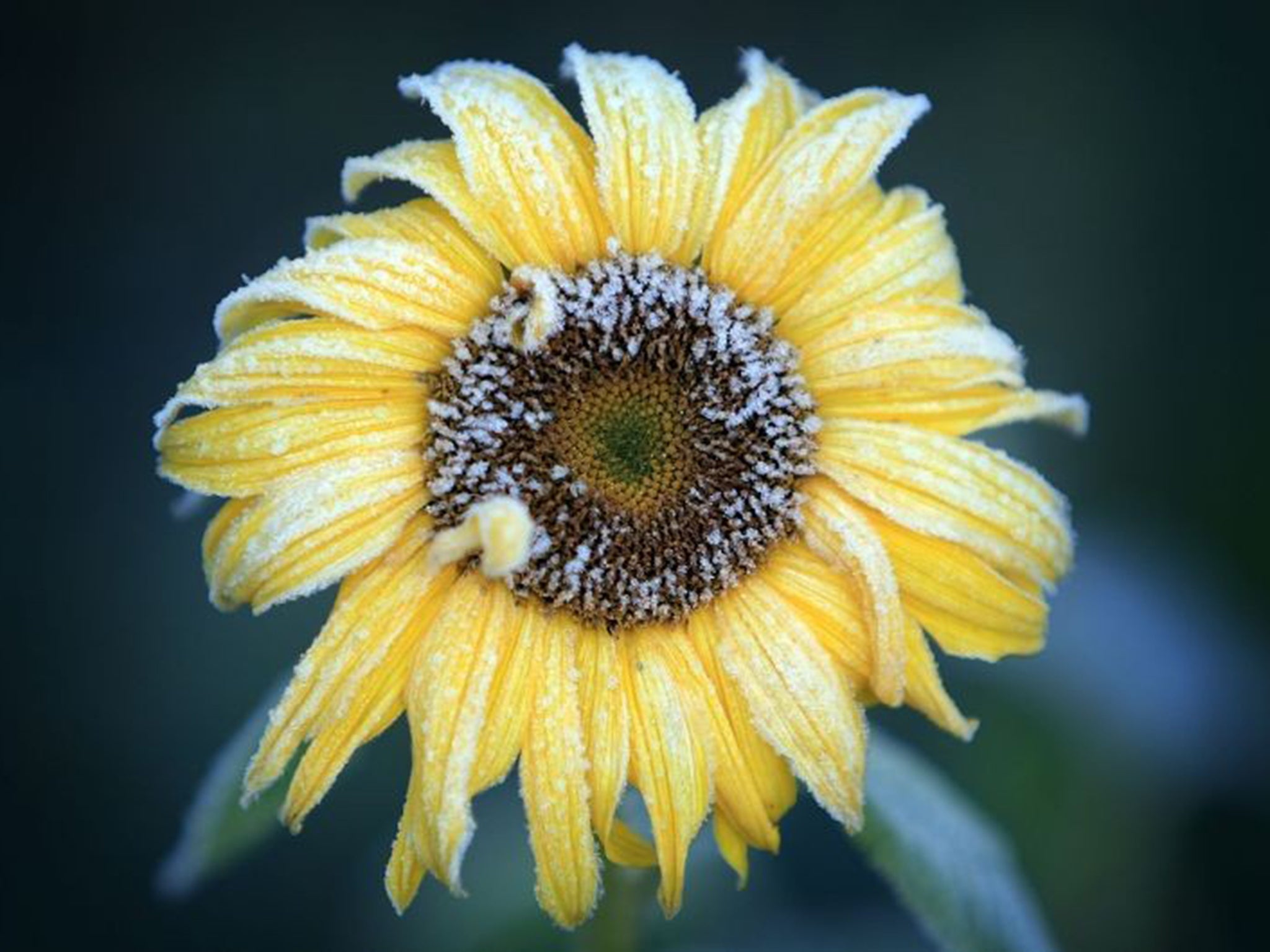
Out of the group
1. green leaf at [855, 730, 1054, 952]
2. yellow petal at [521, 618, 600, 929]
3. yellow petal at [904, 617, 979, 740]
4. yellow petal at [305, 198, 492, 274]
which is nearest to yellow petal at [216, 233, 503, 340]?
yellow petal at [305, 198, 492, 274]

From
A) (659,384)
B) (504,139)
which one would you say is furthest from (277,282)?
(659,384)

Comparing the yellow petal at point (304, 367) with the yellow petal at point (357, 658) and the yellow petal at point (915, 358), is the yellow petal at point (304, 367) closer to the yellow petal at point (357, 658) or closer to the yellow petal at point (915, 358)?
the yellow petal at point (357, 658)

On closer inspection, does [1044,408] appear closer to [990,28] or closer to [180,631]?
[180,631]

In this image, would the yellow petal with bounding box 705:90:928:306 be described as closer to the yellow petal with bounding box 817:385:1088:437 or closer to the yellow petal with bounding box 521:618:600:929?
the yellow petal with bounding box 817:385:1088:437

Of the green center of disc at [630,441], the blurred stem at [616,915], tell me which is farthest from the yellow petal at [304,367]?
the blurred stem at [616,915]

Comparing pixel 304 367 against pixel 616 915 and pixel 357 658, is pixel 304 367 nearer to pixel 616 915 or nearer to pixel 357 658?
pixel 357 658

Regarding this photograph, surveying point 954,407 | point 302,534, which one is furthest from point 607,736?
point 954,407
